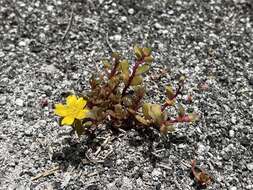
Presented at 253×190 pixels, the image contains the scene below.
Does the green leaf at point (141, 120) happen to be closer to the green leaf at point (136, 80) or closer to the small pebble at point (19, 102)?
the green leaf at point (136, 80)

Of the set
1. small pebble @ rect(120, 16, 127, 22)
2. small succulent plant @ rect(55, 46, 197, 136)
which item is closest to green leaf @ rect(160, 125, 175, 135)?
small succulent plant @ rect(55, 46, 197, 136)

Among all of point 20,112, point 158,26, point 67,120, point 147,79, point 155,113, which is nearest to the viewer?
point 67,120

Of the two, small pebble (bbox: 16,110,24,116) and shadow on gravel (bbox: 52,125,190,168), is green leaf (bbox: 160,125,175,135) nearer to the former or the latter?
shadow on gravel (bbox: 52,125,190,168)

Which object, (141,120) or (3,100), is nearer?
(141,120)

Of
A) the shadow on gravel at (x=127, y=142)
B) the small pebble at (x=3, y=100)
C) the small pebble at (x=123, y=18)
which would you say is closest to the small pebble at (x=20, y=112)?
the small pebble at (x=3, y=100)

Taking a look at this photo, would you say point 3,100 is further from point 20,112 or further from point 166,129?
point 166,129

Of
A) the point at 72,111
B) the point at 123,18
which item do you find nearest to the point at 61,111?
the point at 72,111

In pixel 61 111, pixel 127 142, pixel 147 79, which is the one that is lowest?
pixel 127 142
